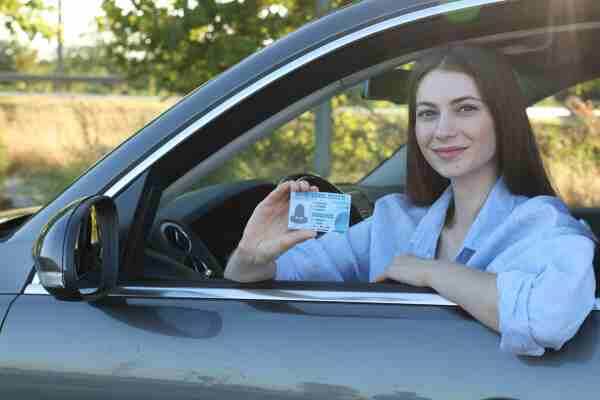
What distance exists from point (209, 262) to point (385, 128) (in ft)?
18.8

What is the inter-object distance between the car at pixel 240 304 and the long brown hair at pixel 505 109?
0.05m

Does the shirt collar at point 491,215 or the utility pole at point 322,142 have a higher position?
the shirt collar at point 491,215

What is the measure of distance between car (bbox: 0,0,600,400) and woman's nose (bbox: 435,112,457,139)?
0.16m

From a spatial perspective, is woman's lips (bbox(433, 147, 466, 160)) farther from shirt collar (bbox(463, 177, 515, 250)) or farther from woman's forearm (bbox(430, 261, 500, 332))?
woman's forearm (bbox(430, 261, 500, 332))

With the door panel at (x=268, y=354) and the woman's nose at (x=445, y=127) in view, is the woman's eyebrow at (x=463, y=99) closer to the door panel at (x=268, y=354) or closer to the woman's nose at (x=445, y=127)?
the woman's nose at (x=445, y=127)

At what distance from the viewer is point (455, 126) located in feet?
6.53

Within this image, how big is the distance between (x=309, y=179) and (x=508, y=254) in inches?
39.0

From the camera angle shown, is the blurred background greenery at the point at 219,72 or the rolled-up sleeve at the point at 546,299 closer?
the rolled-up sleeve at the point at 546,299

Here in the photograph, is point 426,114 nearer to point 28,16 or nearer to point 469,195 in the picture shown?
point 469,195

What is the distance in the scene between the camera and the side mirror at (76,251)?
5.70ft

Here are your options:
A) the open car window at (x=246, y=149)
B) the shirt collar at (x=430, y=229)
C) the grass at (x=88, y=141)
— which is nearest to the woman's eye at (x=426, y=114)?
the open car window at (x=246, y=149)

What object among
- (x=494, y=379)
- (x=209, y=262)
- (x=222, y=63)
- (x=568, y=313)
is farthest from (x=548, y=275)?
(x=222, y=63)

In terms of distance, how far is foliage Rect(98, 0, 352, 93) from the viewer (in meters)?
6.51

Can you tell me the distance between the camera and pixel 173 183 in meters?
2.05
